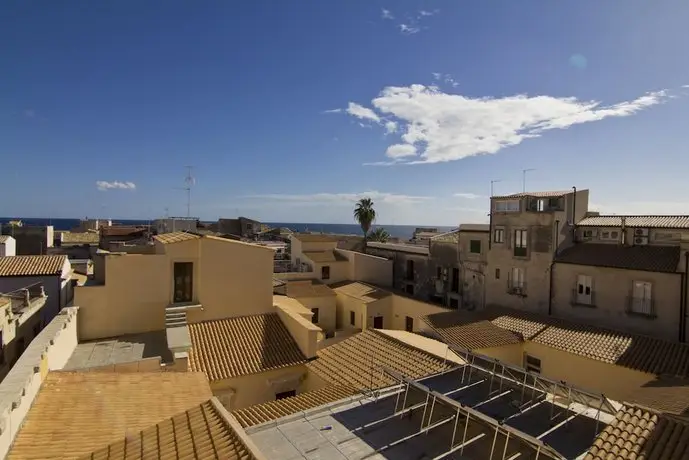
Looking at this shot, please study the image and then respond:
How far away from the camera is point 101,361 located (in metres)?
14.1

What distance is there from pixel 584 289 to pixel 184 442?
24304mm

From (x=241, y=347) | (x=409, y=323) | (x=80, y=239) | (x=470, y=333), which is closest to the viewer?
(x=241, y=347)

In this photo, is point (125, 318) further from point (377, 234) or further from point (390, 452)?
point (377, 234)

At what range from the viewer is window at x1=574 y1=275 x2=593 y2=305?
23625 millimetres

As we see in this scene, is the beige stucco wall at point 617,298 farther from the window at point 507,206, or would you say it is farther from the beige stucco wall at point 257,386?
the beige stucco wall at point 257,386

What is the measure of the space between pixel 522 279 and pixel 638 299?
6.77 m

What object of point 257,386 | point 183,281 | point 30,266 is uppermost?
point 30,266

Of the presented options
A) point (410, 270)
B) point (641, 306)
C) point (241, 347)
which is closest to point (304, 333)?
point (241, 347)

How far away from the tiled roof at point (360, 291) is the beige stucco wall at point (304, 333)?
39.5 feet

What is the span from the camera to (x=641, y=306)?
21.4 metres

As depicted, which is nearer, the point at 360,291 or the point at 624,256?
the point at 624,256

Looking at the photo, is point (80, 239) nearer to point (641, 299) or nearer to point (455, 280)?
point (455, 280)

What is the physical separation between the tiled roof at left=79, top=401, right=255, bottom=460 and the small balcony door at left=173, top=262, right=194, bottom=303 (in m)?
11.2

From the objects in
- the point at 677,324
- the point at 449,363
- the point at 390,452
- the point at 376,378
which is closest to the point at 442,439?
the point at 390,452
